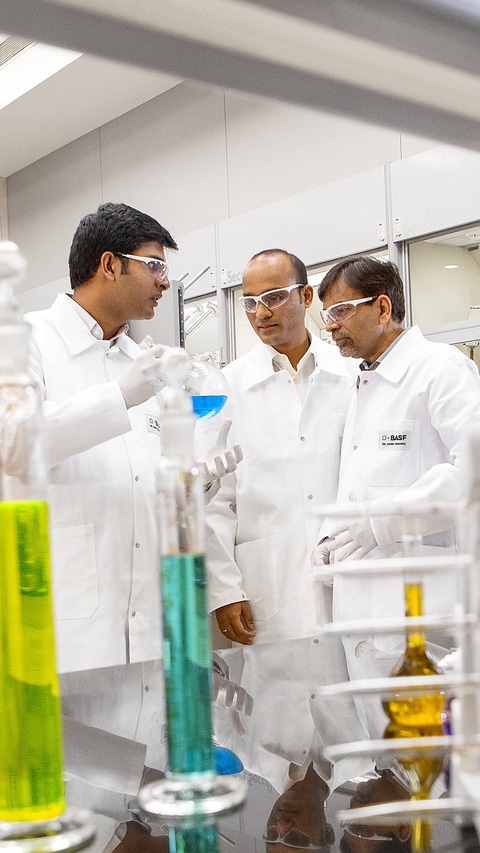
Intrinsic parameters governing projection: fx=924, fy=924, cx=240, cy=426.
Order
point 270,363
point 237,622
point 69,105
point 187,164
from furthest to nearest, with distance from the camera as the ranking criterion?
point 69,105, point 187,164, point 270,363, point 237,622

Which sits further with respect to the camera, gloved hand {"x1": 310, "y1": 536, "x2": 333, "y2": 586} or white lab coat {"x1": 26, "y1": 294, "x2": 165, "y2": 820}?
gloved hand {"x1": 310, "y1": 536, "x2": 333, "y2": 586}

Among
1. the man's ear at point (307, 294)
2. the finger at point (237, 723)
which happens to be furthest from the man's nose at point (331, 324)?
the finger at point (237, 723)

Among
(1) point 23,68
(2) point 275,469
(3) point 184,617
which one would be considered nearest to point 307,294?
(2) point 275,469

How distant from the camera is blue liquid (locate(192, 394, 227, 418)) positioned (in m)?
2.04

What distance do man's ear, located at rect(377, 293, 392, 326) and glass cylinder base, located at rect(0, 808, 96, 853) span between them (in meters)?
2.33

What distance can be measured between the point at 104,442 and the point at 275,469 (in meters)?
0.62

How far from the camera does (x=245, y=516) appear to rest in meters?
2.76

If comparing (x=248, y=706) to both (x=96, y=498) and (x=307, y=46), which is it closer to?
(x=307, y=46)

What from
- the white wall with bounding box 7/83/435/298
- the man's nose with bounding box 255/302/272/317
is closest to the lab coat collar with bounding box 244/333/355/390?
the man's nose with bounding box 255/302/272/317

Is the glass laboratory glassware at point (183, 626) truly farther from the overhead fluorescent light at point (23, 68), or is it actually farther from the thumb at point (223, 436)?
the overhead fluorescent light at point (23, 68)

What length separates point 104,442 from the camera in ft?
7.65

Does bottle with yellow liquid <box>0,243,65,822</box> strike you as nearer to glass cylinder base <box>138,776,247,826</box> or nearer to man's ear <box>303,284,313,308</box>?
glass cylinder base <box>138,776,247,826</box>

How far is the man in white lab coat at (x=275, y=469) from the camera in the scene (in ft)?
8.91

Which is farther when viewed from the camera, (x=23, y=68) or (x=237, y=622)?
(x=23, y=68)
